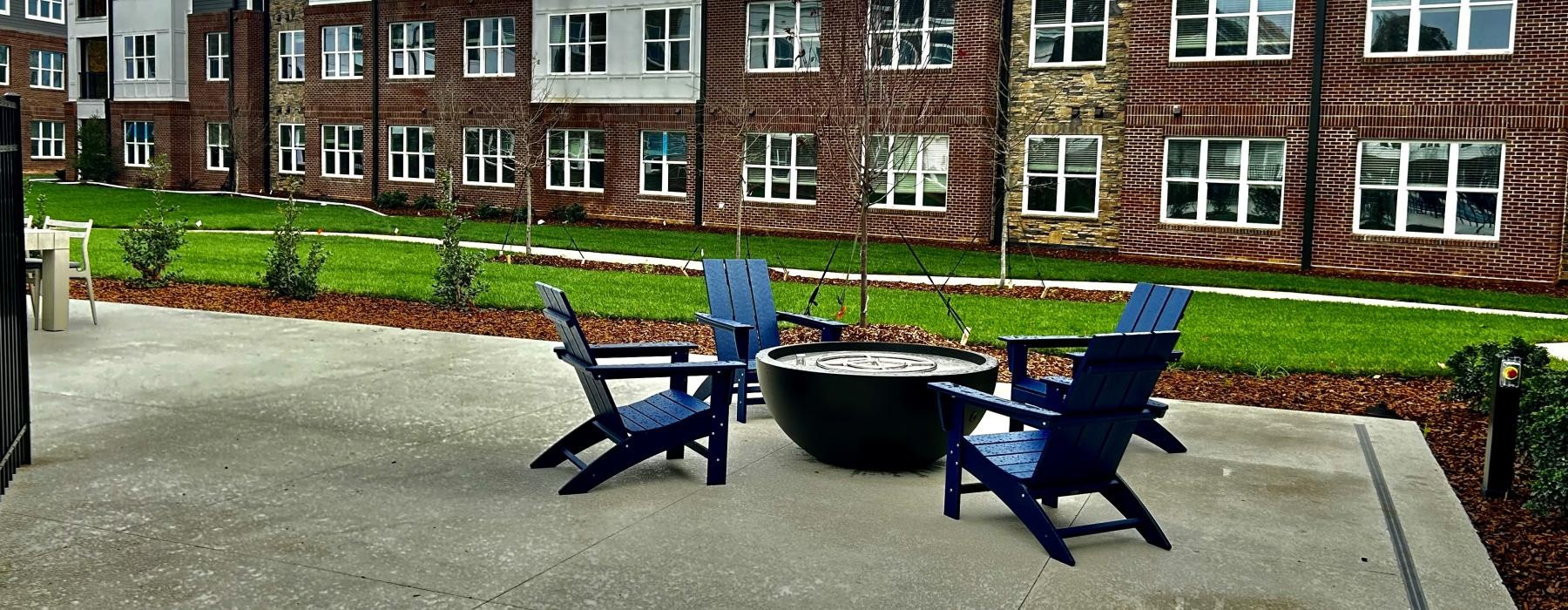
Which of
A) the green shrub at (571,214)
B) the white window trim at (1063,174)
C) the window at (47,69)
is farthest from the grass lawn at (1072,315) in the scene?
the window at (47,69)

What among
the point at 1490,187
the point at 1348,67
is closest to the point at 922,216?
the point at 1348,67

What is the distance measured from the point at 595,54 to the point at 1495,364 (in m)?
29.2

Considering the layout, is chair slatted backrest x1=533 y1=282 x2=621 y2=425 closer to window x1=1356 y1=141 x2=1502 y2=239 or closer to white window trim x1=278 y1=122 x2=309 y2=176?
window x1=1356 y1=141 x2=1502 y2=239

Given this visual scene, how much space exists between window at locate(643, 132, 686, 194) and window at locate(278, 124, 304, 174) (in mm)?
15077

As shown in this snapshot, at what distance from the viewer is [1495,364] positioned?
695 centimetres

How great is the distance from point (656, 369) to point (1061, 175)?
21.9 metres

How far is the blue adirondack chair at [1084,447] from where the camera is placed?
546 cm

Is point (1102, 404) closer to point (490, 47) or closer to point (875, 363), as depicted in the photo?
point (875, 363)

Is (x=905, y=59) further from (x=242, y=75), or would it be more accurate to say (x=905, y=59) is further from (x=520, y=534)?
(x=242, y=75)

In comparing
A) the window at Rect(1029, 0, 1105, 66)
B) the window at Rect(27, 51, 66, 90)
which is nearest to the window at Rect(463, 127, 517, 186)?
the window at Rect(1029, 0, 1105, 66)

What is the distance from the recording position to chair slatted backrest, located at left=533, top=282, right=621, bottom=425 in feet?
21.0

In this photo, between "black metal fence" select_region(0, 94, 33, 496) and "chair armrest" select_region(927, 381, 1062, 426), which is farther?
"black metal fence" select_region(0, 94, 33, 496)

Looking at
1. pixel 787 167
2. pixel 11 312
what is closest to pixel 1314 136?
pixel 787 167

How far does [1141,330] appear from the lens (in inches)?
316
